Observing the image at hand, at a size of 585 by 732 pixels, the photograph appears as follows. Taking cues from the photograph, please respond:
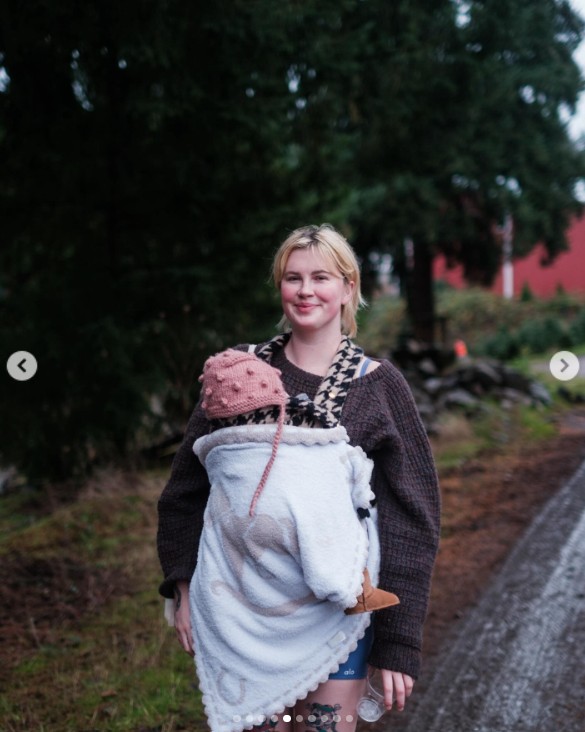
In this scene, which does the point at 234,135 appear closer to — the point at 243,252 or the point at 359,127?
the point at 243,252

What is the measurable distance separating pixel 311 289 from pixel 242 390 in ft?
1.24

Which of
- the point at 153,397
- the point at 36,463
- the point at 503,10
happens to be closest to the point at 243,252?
the point at 153,397

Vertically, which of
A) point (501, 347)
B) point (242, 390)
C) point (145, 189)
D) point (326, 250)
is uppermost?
point (145, 189)

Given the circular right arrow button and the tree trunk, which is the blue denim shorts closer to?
the circular right arrow button

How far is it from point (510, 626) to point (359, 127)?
9.29 metres

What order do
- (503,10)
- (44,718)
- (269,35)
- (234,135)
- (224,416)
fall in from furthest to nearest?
(503,10) → (234,135) → (269,35) → (44,718) → (224,416)

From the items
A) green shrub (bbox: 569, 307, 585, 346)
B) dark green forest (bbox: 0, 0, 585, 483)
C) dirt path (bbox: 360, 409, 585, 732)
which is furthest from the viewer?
green shrub (bbox: 569, 307, 585, 346)

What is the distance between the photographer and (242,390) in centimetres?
217

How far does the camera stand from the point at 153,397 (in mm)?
7520

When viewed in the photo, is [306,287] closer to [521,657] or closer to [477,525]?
[521,657]

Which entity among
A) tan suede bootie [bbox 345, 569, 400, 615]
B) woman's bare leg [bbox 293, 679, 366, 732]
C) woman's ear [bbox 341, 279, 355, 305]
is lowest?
woman's bare leg [bbox 293, 679, 366, 732]

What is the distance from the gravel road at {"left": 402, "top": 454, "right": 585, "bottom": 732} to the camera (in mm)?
3740

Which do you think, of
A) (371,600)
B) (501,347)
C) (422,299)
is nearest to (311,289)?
(371,600)

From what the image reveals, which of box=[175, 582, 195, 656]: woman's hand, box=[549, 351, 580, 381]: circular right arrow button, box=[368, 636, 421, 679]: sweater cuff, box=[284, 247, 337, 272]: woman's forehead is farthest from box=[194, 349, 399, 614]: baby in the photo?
box=[549, 351, 580, 381]: circular right arrow button
